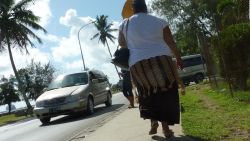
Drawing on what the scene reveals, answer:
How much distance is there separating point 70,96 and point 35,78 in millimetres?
70830

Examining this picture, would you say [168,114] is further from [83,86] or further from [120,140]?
[83,86]

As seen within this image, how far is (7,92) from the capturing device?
99062 millimetres

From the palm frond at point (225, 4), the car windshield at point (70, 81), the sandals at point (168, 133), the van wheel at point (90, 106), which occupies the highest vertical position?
the palm frond at point (225, 4)

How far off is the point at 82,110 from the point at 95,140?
8.68 m

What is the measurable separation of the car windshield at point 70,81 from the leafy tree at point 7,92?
81299 millimetres

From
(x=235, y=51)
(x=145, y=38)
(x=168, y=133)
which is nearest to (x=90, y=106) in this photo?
(x=235, y=51)

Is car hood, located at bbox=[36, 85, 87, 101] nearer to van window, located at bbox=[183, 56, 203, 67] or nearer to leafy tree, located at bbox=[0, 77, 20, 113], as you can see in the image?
van window, located at bbox=[183, 56, 203, 67]

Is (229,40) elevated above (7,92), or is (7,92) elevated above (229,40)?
→ (7,92)

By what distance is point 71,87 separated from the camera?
1808cm

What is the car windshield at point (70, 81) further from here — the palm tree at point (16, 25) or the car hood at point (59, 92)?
the palm tree at point (16, 25)

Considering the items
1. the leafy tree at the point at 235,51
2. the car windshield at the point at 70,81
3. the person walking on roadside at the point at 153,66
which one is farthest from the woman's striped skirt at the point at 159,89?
the car windshield at the point at 70,81

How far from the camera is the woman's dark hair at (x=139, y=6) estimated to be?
274 inches

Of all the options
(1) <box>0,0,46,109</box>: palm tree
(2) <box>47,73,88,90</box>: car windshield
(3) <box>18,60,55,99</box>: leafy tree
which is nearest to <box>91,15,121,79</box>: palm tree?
(3) <box>18,60,55,99</box>: leafy tree

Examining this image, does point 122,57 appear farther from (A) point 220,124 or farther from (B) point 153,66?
(A) point 220,124
